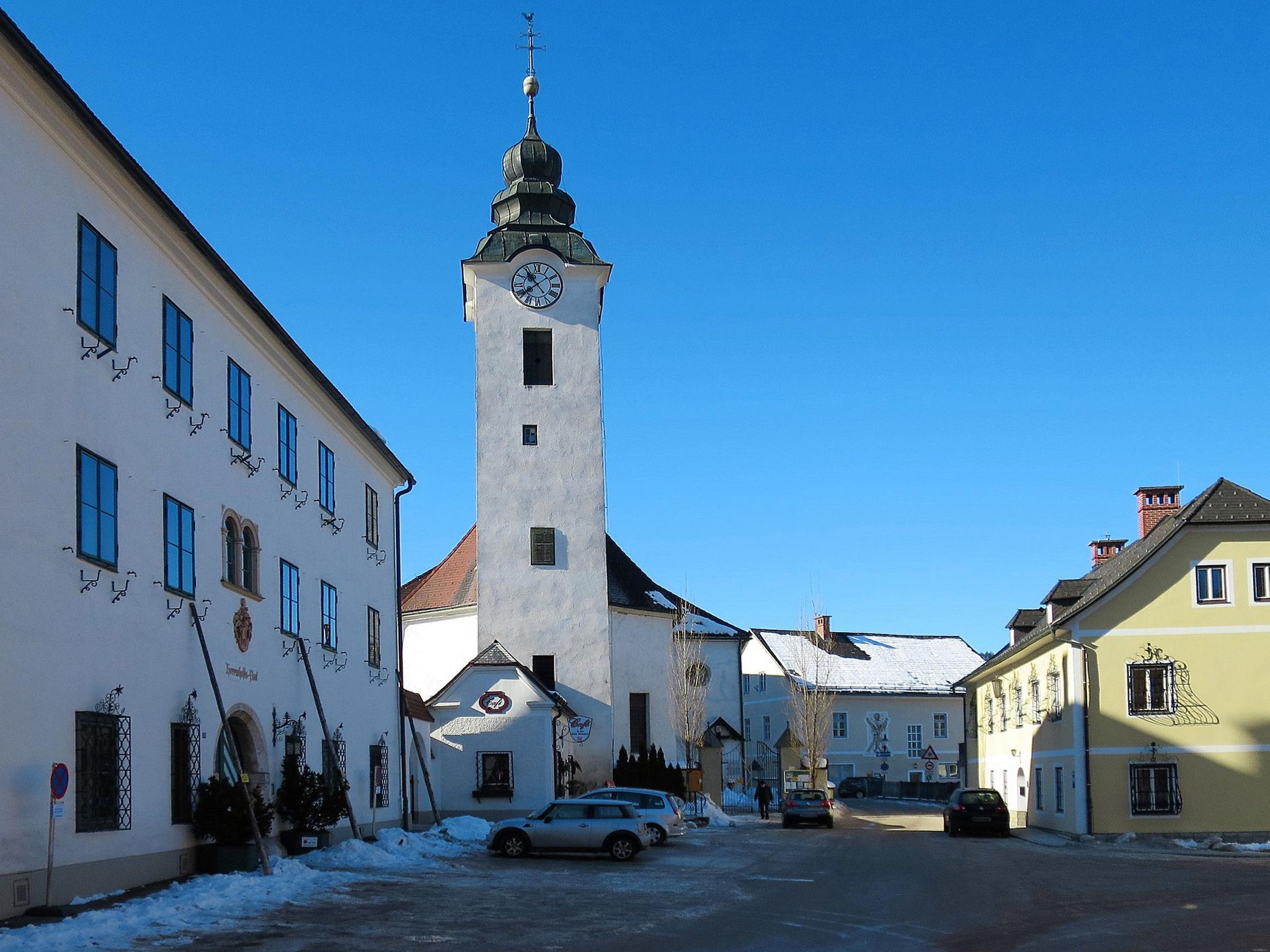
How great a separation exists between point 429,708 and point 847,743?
49.3 m

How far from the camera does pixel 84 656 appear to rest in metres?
18.1

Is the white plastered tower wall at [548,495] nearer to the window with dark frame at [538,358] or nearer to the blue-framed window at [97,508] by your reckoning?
the window with dark frame at [538,358]

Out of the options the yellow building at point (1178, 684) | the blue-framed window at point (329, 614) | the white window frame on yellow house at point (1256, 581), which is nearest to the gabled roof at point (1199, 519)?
the yellow building at point (1178, 684)

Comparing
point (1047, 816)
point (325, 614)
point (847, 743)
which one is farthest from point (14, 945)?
point (847, 743)

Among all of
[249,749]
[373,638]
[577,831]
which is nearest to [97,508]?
[249,749]

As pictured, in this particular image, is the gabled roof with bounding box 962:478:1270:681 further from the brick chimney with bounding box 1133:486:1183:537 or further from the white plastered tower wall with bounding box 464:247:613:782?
the white plastered tower wall with bounding box 464:247:613:782

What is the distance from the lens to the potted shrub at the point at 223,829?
21797 millimetres

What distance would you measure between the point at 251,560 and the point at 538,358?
26785 mm

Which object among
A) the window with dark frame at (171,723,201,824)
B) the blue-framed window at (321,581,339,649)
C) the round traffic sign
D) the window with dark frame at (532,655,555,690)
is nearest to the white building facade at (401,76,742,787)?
the window with dark frame at (532,655,555,690)

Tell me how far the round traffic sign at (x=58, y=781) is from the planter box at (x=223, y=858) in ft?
18.9

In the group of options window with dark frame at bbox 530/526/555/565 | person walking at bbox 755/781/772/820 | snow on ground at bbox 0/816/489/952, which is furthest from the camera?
person walking at bbox 755/781/772/820

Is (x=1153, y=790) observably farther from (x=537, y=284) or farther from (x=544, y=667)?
(x=537, y=284)

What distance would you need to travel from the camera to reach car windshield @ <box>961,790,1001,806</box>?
137 ft

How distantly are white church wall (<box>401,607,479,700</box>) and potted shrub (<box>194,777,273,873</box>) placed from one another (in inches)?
1115
